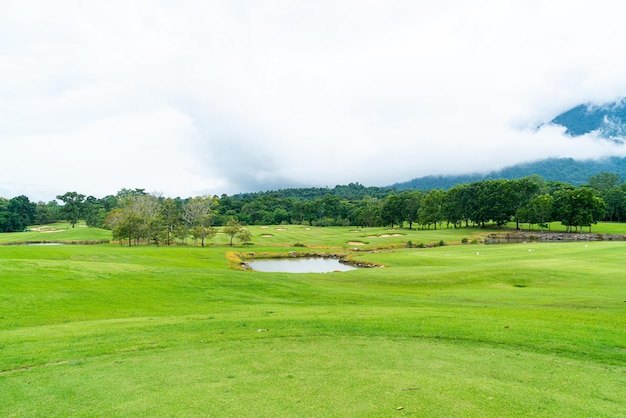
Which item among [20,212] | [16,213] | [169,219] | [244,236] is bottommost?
[244,236]

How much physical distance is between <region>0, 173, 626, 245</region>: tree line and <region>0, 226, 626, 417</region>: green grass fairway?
47665 mm

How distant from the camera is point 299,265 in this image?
4728 centimetres

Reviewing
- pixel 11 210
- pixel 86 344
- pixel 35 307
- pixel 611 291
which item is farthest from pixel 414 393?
pixel 11 210

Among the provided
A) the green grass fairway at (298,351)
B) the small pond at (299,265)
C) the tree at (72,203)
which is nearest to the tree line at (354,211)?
the tree at (72,203)

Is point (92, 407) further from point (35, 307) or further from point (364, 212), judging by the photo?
point (364, 212)

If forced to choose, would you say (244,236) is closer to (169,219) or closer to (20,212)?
(169,219)

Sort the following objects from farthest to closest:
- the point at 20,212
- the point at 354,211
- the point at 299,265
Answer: the point at 354,211
the point at 20,212
the point at 299,265

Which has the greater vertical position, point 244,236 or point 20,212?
point 20,212

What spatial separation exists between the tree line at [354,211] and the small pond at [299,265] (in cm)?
1493

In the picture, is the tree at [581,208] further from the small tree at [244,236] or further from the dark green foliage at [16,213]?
the dark green foliage at [16,213]

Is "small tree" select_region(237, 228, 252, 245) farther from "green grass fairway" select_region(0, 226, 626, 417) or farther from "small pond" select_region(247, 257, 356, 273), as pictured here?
"green grass fairway" select_region(0, 226, 626, 417)

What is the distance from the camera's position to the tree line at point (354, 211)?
67.2 m

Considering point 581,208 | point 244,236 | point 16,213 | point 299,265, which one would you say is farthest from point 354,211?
point 16,213

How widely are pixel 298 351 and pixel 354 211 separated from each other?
12730 cm
